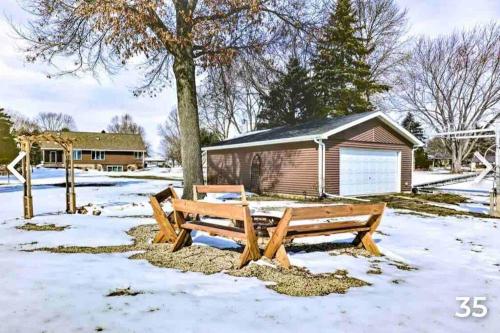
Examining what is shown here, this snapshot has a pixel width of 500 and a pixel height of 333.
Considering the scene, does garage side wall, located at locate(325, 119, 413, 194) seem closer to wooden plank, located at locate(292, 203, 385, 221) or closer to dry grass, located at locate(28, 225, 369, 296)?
dry grass, located at locate(28, 225, 369, 296)

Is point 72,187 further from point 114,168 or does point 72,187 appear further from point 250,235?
point 114,168

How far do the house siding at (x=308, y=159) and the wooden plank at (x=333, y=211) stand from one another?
1032cm

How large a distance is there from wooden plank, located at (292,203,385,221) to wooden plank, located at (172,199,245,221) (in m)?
0.73

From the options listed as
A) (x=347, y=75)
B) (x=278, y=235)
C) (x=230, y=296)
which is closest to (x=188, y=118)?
(x=278, y=235)

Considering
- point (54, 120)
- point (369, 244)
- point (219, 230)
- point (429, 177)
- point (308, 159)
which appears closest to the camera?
point (219, 230)

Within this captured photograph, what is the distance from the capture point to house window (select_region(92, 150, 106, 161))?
51.5 meters

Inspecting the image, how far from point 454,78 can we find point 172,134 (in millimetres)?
44915

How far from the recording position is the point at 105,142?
52.3m

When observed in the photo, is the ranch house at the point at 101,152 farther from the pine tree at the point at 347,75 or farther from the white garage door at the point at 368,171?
the white garage door at the point at 368,171

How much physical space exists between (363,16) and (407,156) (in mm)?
21627

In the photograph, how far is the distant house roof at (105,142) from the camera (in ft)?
167

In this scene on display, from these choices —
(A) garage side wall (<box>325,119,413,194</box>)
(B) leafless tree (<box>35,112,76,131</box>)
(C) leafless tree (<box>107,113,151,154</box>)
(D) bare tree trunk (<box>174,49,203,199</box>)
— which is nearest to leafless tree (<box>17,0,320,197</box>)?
(D) bare tree trunk (<box>174,49,203,199</box>)

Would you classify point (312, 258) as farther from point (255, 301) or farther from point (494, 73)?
point (494, 73)

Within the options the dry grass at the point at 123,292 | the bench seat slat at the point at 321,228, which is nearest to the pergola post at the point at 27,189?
the dry grass at the point at 123,292
